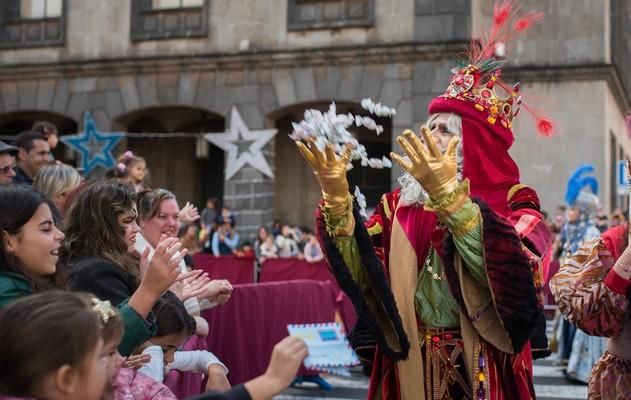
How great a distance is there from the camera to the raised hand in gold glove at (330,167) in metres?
3.68

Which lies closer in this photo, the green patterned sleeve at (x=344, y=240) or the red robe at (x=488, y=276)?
the red robe at (x=488, y=276)

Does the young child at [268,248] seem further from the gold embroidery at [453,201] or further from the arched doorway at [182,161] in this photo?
the gold embroidery at [453,201]

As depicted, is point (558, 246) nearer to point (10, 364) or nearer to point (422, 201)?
point (422, 201)

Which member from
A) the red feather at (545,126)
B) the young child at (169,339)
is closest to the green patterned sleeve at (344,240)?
the young child at (169,339)

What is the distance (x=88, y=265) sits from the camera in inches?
162

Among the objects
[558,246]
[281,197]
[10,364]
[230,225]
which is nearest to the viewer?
[10,364]

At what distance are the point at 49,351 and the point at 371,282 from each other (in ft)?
5.36

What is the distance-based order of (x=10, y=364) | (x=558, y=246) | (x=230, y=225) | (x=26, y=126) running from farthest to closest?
1. (x=26, y=126)
2. (x=230, y=225)
3. (x=558, y=246)
4. (x=10, y=364)

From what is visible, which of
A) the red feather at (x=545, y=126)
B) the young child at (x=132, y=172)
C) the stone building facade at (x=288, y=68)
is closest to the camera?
the red feather at (x=545, y=126)

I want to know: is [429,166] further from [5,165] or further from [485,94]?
[5,165]

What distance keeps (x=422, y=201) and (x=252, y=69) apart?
15835 mm

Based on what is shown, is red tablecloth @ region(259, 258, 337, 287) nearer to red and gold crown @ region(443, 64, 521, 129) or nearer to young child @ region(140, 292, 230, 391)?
young child @ region(140, 292, 230, 391)

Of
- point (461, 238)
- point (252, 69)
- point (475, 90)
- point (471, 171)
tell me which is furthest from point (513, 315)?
point (252, 69)

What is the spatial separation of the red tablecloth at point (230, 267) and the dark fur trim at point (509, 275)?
937 centimetres
